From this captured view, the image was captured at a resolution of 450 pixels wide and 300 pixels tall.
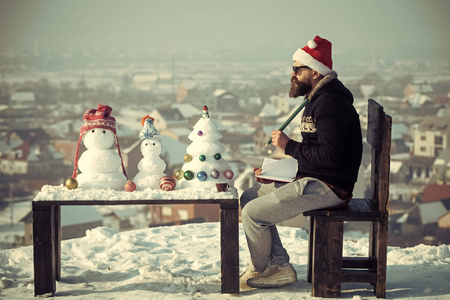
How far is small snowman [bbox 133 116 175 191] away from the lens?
4.66 m

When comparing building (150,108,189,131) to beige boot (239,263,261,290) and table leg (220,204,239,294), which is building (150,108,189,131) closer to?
beige boot (239,263,261,290)

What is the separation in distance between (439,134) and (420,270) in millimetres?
22037

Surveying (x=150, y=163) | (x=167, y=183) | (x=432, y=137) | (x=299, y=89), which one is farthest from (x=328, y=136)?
(x=432, y=137)

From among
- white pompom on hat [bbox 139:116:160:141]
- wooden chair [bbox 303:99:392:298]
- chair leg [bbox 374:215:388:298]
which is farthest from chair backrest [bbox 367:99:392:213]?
white pompom on hat [bbox 139:116:160:141]

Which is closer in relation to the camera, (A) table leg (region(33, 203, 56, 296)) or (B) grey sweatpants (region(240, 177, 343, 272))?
(B) grey sweatpants (region(240, 177, 343, 272))

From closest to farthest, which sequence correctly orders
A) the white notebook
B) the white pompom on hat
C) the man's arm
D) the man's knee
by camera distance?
the man's arm, the white notebook, the man's knee, the white pompom on hat

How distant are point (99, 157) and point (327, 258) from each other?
6.05 ft

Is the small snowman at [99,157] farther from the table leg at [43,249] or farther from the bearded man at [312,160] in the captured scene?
the bearded man at [312,160]

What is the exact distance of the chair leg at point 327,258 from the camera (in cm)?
423

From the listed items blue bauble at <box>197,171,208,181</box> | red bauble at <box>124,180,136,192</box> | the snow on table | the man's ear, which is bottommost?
the snow on table

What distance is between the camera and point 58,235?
4773 millimetres

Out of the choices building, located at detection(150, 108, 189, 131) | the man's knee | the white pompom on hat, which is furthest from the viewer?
building, located at detection(150, 108, 189, 131)

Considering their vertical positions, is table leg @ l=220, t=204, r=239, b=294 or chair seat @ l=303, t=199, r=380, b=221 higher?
chair seat @ l=303, t=199, r=380, b=221

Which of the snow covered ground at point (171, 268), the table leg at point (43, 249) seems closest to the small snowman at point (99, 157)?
the table leg at point (43, 249)
